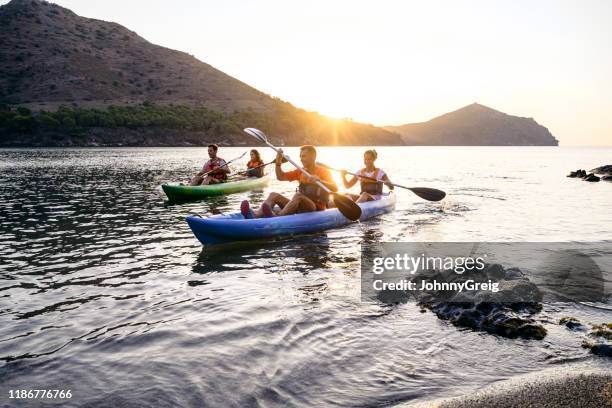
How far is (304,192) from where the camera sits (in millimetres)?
10492

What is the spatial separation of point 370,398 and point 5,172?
101ft

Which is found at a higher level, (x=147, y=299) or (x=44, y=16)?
(x=44, y=16)

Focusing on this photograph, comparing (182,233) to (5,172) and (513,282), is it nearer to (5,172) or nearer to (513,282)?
(513,282)

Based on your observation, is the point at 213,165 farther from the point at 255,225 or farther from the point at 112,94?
the point at 112,94

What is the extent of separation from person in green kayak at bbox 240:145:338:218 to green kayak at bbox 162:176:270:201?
21.8 feet

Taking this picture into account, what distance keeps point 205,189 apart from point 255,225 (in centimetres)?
845

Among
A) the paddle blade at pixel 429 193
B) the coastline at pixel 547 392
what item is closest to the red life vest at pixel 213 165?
the paddle blade at pixel 429 193

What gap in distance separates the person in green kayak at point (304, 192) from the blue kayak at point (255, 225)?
262 millimetres

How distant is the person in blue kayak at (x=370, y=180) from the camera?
12686 millimetres

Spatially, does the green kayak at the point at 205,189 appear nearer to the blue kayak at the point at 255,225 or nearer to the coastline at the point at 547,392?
the blue kayak at the point at 255,225

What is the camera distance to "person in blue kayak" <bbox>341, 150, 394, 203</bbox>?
41.6ft

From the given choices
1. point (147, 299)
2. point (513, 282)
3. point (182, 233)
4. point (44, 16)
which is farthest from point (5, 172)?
point (44, 16)

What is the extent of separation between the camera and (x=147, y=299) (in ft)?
20.3

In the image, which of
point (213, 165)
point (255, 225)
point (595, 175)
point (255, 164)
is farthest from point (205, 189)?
point (595, 175)
